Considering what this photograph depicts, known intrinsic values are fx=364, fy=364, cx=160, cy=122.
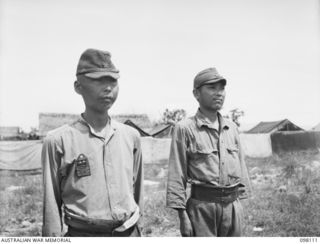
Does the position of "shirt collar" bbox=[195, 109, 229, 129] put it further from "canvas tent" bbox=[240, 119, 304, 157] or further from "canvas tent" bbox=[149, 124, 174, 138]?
"canvas tent" bbox=[149, 124, 174, 138]

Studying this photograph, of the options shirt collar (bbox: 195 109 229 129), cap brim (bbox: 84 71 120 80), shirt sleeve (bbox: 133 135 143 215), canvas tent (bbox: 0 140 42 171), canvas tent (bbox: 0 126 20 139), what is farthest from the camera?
canvas tent (bbox: 0 140 42 171)

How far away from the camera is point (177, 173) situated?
199 cm

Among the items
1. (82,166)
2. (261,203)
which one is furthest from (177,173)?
(261,203)

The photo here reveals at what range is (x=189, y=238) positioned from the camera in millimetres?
1932

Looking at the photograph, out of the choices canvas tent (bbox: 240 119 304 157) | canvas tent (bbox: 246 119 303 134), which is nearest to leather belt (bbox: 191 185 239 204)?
canvas tent (bbox: 246 119 303 134)

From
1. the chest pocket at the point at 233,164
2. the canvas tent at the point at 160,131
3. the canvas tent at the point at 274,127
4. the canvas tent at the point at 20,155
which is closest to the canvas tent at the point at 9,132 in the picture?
the canvas tent at the point at 20,155

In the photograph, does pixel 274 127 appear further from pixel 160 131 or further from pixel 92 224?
pixel 92 224

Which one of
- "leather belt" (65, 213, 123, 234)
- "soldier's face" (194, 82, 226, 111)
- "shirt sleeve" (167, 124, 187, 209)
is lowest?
"leather belt" (65, 213, 123, 234)

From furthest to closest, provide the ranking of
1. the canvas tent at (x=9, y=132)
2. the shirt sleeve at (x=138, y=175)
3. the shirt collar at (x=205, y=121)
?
the canvas tent at (x=9, y=132)
the shirt collar at (x=205, y=121)
the shirt sleeve at (x=138, y=175)

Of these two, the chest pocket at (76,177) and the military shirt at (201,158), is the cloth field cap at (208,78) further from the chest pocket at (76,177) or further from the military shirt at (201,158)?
the chest pocket at (76,177)

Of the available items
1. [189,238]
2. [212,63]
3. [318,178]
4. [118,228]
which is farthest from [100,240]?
[318,178]

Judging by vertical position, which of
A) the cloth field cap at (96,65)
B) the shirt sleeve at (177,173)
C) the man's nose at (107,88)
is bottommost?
the shirt sleeve at (177,173)

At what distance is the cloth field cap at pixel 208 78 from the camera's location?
6.61 feet

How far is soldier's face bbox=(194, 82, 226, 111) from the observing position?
2.01 metres
